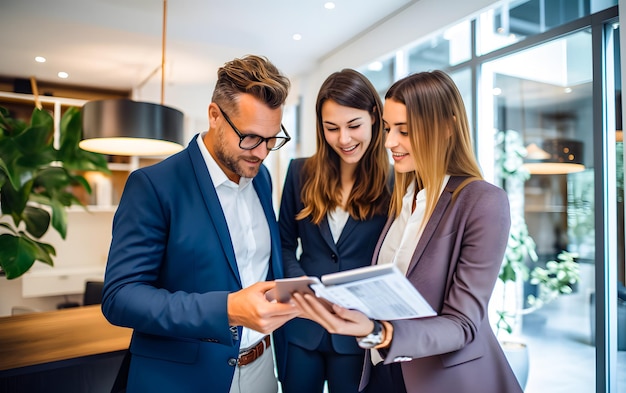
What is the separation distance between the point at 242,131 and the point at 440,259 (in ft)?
2.38

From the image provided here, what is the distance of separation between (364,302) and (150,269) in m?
0.63

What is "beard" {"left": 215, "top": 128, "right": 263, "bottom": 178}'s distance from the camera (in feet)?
4.47

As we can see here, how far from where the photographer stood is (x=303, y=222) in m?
1.72

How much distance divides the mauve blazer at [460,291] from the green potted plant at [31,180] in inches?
75.5

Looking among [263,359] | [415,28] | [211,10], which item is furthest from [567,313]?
[211,10]

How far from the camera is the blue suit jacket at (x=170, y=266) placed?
1.13 m

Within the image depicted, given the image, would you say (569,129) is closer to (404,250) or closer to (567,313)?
(567,313)

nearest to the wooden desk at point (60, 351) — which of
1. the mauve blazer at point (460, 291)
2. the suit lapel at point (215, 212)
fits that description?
the suit lapel at point (215, 212)

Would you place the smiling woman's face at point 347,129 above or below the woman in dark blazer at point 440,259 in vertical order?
above

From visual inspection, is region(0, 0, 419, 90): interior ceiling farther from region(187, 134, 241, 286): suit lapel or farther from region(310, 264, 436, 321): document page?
region(310, 264, 436, 321): document page

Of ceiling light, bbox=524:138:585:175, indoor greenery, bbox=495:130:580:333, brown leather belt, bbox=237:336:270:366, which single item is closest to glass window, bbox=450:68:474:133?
indoor greenery, bbox=495:130:580:333

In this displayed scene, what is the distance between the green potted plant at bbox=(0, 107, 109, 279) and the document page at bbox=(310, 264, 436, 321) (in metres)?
1.83

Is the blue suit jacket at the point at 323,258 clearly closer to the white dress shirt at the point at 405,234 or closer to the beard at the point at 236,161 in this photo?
the white dress shirt at the point at 405,234

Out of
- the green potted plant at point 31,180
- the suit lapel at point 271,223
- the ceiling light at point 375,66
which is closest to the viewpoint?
the suit lapel at point 271,223
